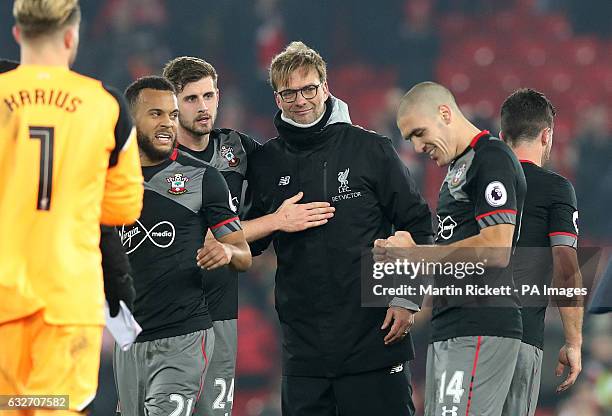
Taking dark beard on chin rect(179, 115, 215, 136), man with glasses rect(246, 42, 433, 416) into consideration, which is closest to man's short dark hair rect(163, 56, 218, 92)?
dark beard on chin rect(179, 115, 215, 136)

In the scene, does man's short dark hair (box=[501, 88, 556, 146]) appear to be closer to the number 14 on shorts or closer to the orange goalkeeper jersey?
the number 14 on shorts

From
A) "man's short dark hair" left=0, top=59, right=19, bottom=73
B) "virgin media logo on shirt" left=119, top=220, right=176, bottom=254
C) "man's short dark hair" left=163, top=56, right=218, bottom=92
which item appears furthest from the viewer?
"man's short dark hair" left=163, top=56, right=218, bottom=92

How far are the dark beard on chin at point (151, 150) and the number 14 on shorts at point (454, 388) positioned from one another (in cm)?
160

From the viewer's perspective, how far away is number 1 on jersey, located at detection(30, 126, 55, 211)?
10.8 feet

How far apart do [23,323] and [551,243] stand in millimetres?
2721

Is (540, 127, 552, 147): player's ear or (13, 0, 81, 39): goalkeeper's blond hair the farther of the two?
(540, 127, 552, 147): player's ear

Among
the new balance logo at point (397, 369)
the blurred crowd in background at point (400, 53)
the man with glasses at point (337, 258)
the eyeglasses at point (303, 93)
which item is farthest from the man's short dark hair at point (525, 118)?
the blurred crowd in background at point (400, 53)

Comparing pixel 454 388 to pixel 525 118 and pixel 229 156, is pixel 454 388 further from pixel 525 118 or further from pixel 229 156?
pixel 229 156

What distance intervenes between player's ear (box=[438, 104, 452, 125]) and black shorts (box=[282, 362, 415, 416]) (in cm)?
116

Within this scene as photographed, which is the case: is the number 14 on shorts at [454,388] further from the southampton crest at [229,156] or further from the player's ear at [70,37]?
the player's ear at [70,37]

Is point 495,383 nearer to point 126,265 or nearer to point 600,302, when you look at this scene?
point 600,302

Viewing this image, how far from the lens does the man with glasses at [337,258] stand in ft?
16.2

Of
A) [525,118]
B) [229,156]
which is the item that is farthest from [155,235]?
[525,118]

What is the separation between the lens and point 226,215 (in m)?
4.84
